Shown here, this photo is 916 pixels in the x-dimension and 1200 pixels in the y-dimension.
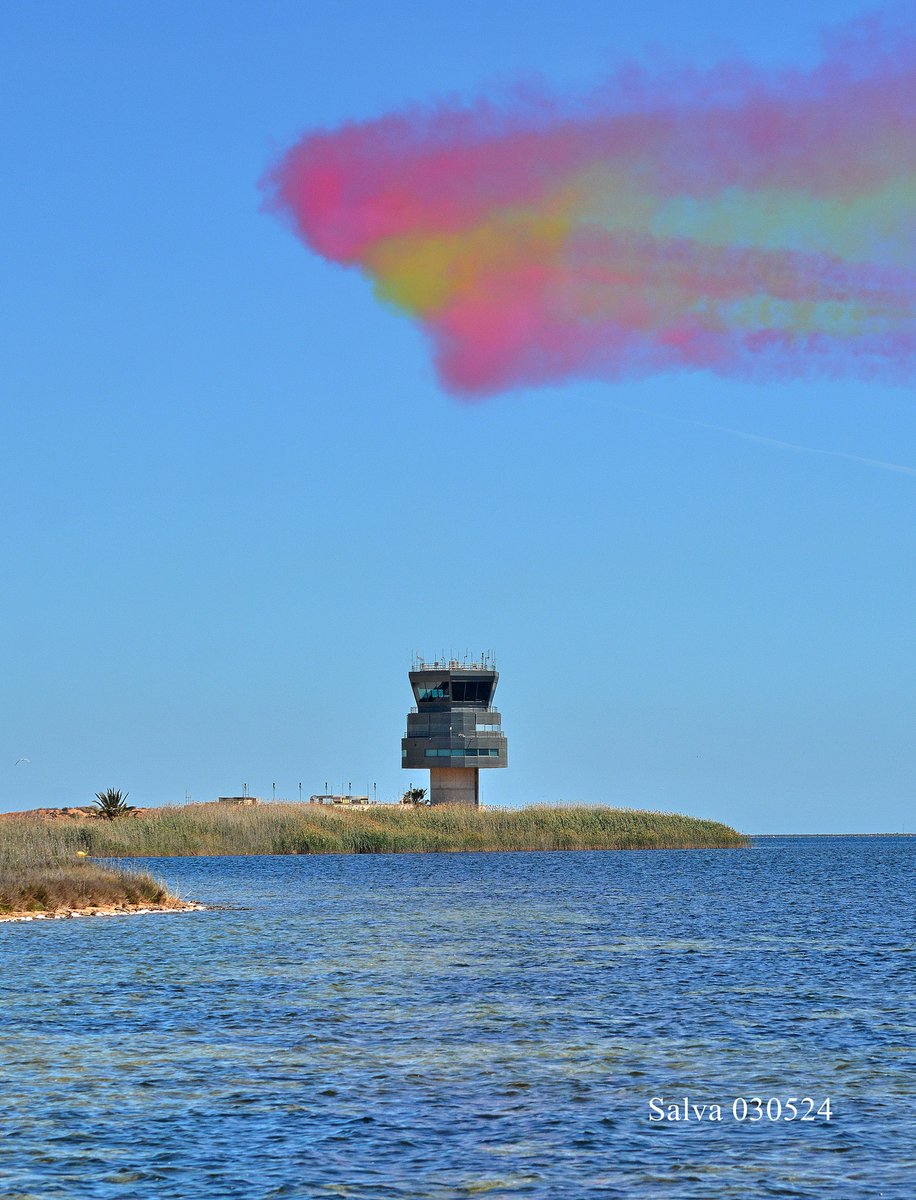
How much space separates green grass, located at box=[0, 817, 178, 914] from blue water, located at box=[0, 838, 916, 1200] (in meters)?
3.63

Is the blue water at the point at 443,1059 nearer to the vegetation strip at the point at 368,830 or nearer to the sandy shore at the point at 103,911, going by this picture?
the sandy shore at the point at 103,911

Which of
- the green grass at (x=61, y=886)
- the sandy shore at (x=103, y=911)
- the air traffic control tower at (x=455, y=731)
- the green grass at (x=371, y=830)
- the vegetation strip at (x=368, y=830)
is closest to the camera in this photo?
the sandy shore at (x=103, y=911)

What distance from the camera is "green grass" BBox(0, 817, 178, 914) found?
2279 inches

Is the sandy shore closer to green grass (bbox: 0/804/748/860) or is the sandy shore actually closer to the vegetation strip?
the vegetation strip

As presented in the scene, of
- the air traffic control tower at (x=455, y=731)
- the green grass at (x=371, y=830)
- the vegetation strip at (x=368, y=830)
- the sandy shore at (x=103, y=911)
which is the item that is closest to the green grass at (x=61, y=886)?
the sandy shore at (x=103, y=911)

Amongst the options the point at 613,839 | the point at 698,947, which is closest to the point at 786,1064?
the point at 698,947

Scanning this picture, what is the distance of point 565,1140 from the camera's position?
65.9 feet

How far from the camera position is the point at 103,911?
59594 millimetres

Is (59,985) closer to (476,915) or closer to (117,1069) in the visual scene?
(117,1069)

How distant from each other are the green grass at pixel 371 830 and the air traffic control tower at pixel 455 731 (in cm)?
1773

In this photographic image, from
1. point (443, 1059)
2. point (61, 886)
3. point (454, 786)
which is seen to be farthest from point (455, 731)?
point (443, 1059)

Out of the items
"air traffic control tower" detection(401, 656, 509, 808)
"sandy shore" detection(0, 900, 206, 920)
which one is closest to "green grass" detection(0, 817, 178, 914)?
"sandy shore" detection(0, 900, 206, 920)

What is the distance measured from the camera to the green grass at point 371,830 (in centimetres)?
12444

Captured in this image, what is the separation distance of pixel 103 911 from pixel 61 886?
237cm
